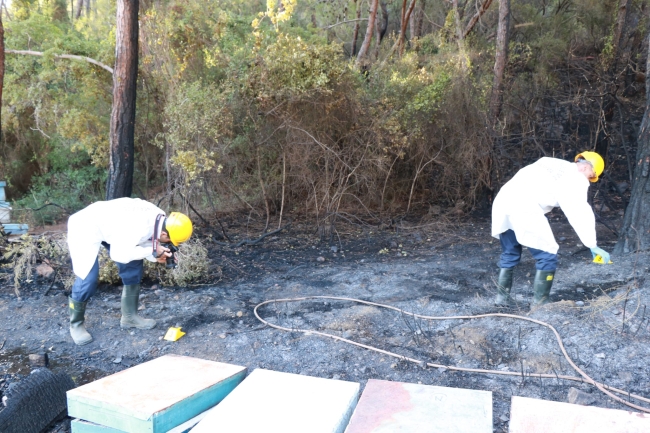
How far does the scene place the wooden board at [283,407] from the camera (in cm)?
225

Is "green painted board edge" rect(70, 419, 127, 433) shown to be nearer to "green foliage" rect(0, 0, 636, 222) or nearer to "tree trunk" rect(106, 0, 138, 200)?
"tree trunk" rect(106, 0, 138, 200)

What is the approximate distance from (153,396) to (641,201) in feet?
18.8

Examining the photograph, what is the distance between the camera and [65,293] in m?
5.62

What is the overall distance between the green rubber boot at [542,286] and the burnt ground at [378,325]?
16cm

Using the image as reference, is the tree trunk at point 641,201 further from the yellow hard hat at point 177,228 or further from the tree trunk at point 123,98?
the tree trunk at point 123,98

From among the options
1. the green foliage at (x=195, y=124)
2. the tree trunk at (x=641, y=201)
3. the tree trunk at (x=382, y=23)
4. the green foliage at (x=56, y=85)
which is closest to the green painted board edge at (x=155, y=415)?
the green foliage at (x=195, y=124)

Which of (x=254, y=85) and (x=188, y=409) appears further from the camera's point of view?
(x=254, y=85)

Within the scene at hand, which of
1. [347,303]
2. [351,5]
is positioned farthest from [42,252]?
[351,5]

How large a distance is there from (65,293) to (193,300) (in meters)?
1.48

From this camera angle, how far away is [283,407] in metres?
2.43

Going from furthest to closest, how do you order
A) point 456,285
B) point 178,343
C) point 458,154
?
1. point 458,154
2. point 456,285
3. point 178,343

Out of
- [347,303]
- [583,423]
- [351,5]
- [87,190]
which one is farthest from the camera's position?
[351,5]

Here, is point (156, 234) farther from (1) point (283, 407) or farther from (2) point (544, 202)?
(2) point (544, 202)

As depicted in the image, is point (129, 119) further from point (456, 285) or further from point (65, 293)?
point (456, 285)
